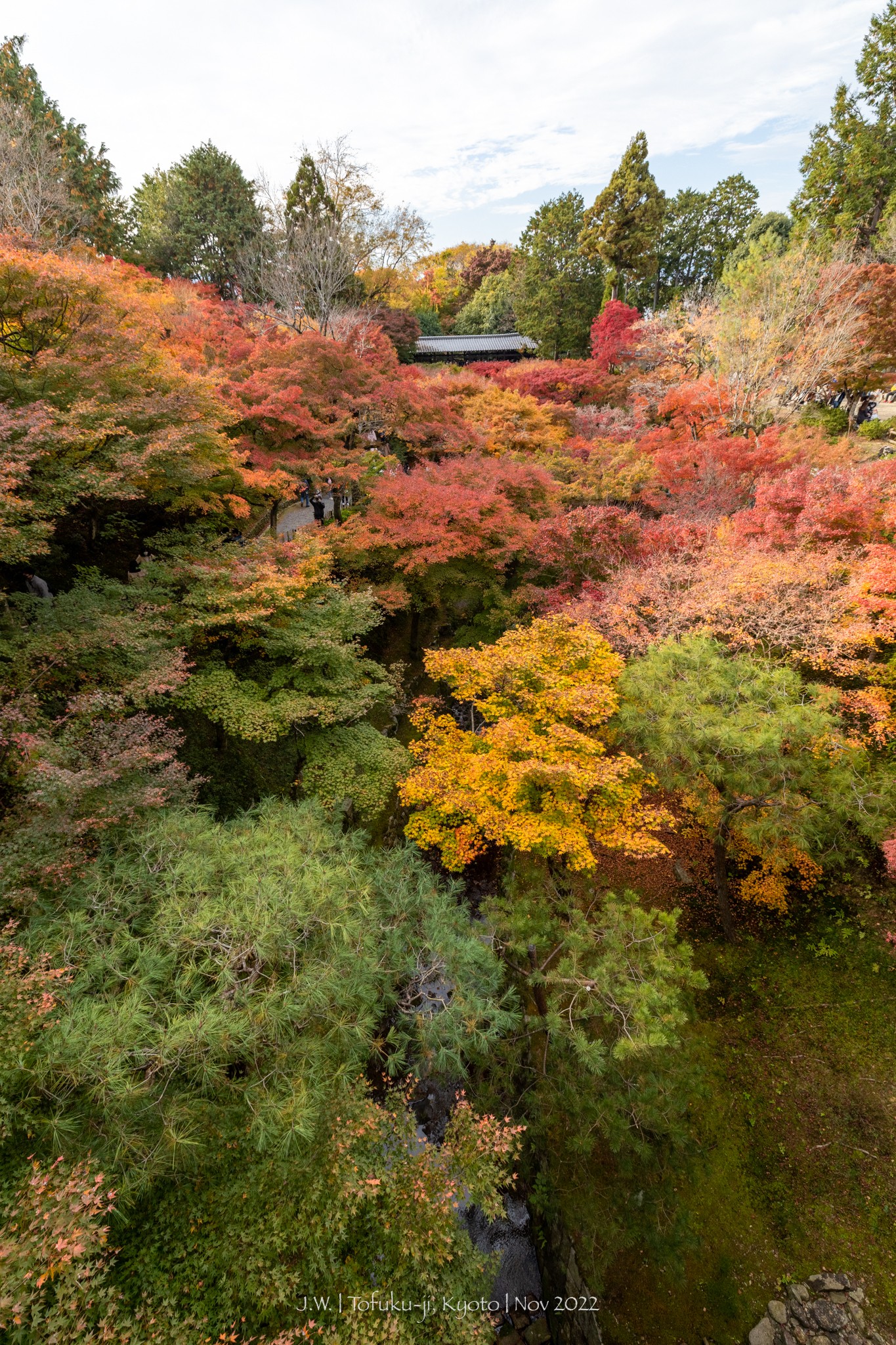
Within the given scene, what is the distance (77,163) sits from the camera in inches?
817

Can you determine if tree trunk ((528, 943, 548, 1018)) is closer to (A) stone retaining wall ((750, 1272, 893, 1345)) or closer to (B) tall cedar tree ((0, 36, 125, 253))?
(A) stone retaining wall ((750, 1272, 893, 1345))

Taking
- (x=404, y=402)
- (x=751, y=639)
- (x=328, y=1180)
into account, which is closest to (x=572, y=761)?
(x=751, y=639)

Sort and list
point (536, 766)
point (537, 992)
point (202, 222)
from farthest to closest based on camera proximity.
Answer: point (202, 222)
point (537, 992)
point (536, 766)

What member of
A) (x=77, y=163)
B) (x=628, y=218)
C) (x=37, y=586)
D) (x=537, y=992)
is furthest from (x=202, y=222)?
(x=537, y=992)

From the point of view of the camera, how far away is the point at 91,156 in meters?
21.5

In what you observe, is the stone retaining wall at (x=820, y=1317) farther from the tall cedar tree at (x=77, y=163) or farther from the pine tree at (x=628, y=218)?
the pine tree at (x=628, y=218)

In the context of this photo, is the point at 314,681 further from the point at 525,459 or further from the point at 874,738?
the point at 525,459

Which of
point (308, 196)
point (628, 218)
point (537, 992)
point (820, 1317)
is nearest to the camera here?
point (820, 1317)

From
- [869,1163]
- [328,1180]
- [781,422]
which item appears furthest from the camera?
[781,422]

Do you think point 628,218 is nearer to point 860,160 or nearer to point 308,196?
point 860,160

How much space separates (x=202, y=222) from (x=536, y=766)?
1224 inches

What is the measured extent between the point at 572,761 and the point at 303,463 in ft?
35.6

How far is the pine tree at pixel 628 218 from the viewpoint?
27.0 metres

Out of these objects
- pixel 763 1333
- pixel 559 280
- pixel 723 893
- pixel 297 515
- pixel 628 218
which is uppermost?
pixel 628 218
